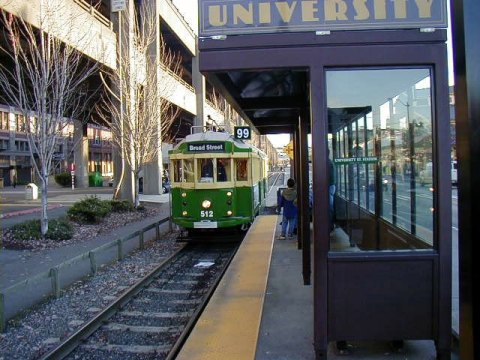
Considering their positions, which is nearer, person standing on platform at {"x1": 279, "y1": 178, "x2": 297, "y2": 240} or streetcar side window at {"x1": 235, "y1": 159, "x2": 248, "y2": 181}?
person standing on platform at {"x1": 279, "y1": 178, "x2": 297, "y2": 240}

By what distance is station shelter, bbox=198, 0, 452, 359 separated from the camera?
3.84 metres

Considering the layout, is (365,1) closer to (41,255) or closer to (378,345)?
(378,345)

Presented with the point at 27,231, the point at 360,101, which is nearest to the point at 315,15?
the point at 360,101

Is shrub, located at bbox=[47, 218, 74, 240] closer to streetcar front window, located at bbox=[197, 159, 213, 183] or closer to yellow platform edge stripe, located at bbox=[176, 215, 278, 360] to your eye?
streetcar front window, located at bbox=[197, 159, 213, 183]

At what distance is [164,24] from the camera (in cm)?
3209

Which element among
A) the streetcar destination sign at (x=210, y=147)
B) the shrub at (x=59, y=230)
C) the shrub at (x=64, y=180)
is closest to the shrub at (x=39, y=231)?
the shrub at (x=59, y=230)

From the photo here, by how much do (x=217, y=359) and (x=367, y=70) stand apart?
282 cm

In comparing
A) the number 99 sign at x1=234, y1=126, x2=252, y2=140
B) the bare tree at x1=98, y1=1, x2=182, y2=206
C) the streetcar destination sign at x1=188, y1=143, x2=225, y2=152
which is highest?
the bare tree at x1=98, y1=1, x2=182, y2=206

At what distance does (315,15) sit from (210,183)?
30.2 ft

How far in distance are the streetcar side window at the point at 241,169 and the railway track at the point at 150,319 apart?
136 inches

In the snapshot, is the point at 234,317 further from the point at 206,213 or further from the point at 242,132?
the point at 242,132

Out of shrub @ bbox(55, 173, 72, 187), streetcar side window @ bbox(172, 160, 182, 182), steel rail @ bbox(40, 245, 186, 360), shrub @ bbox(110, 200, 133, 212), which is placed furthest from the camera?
shrub @ bbox(55, 173, 72, 187)

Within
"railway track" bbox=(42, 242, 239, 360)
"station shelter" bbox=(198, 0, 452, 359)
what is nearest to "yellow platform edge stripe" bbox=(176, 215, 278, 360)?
"railway track" bbox=(42, 242, 239, 360)

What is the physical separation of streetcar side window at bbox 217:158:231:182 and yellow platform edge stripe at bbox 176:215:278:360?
4165 mm
